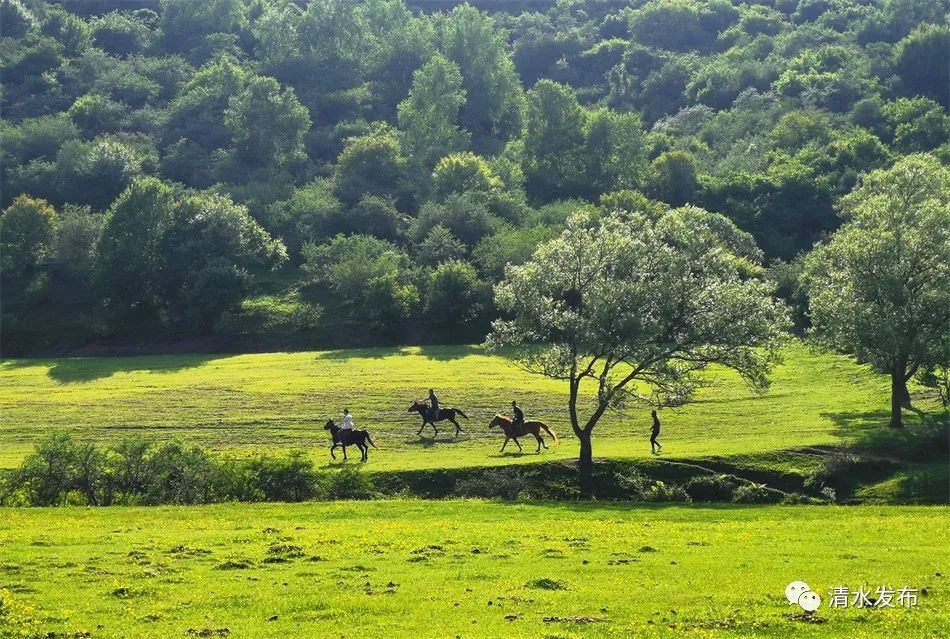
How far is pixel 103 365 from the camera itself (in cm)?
8850

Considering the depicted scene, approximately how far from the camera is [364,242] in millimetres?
114500

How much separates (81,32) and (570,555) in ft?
634

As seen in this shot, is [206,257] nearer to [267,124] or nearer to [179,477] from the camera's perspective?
[267,124]

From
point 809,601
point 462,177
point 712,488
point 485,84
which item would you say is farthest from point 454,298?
point 485,84

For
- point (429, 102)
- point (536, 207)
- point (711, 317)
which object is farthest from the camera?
point (429, 102)

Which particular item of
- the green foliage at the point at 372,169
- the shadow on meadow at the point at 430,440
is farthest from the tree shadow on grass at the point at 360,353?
the green foliage at the point at 372,169

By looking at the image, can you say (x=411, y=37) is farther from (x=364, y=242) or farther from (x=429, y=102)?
(x=364, y=242)

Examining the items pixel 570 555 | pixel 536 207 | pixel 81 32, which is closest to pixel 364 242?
pixel 536 207

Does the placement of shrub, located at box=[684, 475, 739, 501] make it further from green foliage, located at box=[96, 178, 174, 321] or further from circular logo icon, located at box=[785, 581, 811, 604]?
green foliage, located at box=[96, 178, 174, 321]

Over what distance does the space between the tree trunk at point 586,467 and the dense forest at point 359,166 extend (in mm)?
37719

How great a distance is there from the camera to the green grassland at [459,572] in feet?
72.1

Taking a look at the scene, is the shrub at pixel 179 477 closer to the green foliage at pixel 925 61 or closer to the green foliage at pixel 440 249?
the green foliage at pixel 440 249

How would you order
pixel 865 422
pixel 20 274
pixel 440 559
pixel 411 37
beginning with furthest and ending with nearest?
1. pixel 411 37
2. pixel 20 274
3. pixel 865 422
4. pixel 440 559

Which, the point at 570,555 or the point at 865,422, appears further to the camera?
the point at 865,422
